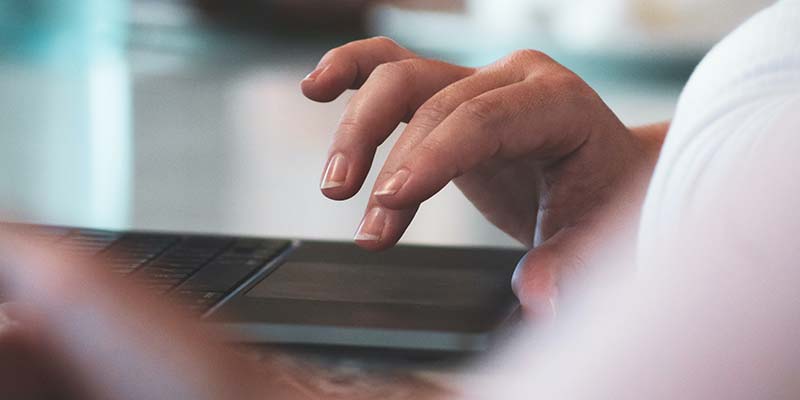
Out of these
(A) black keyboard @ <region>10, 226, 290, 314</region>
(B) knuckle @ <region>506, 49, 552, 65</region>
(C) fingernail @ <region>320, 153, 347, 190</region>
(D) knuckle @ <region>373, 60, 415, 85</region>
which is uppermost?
(B) knuckle @ <region>506, 49, 552, 65</region>

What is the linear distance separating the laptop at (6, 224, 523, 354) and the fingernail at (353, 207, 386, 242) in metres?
0.04

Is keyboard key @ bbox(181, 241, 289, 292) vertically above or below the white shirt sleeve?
below

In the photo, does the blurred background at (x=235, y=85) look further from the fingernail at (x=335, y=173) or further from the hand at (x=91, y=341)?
the hand at (x=91, y=341)

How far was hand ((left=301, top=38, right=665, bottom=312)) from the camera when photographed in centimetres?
48

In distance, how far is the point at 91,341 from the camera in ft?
0.93

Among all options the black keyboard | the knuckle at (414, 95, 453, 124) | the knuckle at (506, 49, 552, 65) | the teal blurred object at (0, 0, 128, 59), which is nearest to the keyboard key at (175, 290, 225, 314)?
the black keyboard

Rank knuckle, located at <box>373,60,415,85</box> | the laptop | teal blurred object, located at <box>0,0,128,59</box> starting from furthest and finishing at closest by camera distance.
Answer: teal blurred object, located at <box>0,0,128,59</box> → knuckle, located at <box>373,60,415,85</box> → the laptop

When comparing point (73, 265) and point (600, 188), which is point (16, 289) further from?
point (600, 188)

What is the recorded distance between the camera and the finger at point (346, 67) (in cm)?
57

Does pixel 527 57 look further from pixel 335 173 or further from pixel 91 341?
pixel 91 341

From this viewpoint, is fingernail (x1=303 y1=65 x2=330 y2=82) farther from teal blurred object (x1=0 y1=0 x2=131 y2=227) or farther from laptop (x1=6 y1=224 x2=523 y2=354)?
teal blurred object (x1=0 y1=0 x2=131 y2=227)

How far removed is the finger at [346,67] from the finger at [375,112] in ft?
0.09

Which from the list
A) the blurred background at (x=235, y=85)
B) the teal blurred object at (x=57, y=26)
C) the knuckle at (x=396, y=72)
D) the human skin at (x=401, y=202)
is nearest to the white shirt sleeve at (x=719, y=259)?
the human skin at (x=401, y=202)

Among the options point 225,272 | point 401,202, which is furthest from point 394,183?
point 225,272
